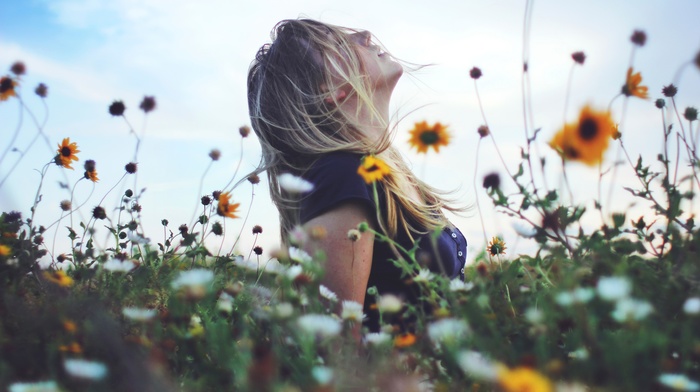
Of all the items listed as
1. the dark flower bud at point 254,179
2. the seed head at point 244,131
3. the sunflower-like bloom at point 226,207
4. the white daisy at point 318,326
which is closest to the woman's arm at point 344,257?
the sunflower-like bloom at point 226,207

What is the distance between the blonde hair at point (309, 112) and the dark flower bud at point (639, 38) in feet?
3.45

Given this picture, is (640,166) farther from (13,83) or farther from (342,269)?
(13,83)

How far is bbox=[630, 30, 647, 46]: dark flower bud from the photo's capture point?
2041 millimetres

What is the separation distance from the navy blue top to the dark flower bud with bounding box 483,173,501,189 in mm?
353

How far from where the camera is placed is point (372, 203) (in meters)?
2.33

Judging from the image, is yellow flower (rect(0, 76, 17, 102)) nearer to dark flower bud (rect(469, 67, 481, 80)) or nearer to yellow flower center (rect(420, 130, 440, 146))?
yellow flower center (rect(420, 130, 440, 146))

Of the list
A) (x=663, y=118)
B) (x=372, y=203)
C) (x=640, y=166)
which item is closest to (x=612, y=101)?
(x=640, y=166)

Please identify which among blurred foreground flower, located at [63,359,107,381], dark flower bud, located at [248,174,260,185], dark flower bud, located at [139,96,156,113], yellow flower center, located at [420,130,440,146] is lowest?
blurred foreground flower, located at [63,359,107,381]

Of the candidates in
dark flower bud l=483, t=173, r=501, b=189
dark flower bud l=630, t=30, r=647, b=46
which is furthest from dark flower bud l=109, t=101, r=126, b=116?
dark flower bud l=630, t=30, r=647, b=46

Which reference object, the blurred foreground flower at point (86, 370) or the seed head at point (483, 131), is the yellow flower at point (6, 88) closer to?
the blurred foreground flower at point (86, 370)

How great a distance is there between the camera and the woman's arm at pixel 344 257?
215cm

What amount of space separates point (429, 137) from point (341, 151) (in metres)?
0.88

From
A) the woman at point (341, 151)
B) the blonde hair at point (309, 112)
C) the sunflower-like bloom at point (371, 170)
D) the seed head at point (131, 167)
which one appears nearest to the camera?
the sunflower-like bloom at point (371, 170)

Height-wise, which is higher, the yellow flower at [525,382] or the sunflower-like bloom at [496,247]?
the sunflower-like bloom at [496,247]
